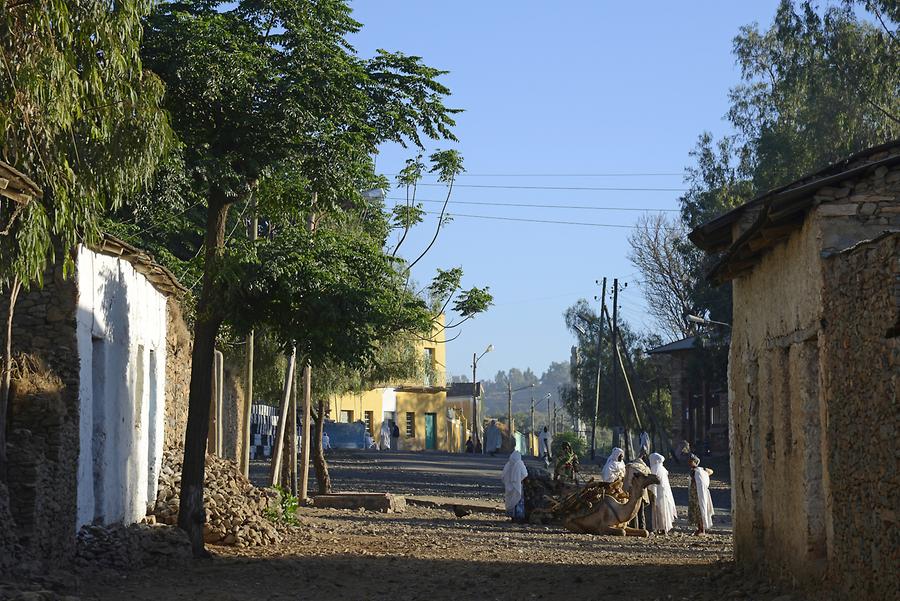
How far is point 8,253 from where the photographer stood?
11.7m

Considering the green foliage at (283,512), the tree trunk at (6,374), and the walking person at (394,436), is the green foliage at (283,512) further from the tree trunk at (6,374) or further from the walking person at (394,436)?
the walking person at (394,436)

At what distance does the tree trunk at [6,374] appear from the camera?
12480 mm

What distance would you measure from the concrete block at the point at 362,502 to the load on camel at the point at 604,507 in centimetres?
369

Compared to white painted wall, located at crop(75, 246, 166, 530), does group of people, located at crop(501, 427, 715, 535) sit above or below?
below

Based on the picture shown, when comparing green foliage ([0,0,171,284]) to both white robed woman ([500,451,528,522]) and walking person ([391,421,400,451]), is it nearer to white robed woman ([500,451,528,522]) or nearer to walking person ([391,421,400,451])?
white robed woman ([500,451,528,522])

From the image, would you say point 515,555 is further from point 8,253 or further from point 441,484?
point 441,484

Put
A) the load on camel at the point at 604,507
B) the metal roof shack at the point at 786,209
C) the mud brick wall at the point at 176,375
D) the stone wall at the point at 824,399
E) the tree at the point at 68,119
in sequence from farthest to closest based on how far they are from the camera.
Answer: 1. the load on camel at the point at 604,507
2. the mud brick wall at the point at 176,375
3. the metal roof shack at the point at 786,209
4. the tree at the point at 68,119
5. the stone wall at the point at 824,399

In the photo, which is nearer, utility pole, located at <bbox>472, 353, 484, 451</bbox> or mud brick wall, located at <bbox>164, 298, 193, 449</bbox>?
mud brick wall, located at <bbox>164, 298, 193, 449</bbox>

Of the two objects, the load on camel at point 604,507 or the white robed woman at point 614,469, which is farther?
the white robed woman at point 614,469

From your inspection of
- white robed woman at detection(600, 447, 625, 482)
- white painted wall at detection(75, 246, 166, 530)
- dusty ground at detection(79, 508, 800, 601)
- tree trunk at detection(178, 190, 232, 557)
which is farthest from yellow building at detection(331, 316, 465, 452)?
tree trunk at detection(178, 190, 232, 557)

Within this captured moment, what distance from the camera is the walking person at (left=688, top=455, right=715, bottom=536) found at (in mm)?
23547

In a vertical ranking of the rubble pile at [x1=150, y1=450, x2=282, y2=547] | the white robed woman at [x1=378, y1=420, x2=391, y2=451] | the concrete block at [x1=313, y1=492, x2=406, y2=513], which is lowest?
the concrete block at [x1=313, y1=492, x2=406, y2=513]

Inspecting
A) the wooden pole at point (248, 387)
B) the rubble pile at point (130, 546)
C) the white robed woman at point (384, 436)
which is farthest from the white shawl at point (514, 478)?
the white robed woman at point (384, 436)

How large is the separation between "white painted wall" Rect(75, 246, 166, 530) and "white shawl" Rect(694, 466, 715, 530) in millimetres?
10190
